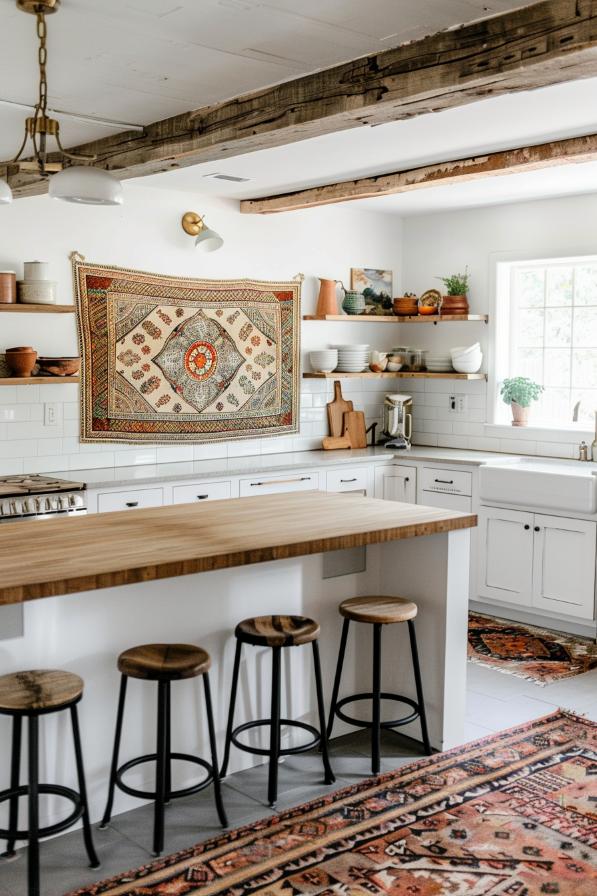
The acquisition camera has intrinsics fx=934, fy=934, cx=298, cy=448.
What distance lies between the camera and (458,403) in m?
7.09

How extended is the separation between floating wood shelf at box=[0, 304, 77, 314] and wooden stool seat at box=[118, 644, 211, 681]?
104 inches

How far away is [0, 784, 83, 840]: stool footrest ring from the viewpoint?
2.76m

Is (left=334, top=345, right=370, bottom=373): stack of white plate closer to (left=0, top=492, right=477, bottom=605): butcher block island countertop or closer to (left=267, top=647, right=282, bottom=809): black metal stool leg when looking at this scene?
(left=0, top=492, right=477, bottom=605): butcher block island countertop

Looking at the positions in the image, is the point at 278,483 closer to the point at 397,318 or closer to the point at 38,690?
the point at 397,318

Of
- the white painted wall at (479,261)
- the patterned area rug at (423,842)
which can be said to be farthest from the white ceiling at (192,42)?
the white painted wall at (479,261)

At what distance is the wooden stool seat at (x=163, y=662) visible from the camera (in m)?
2.96

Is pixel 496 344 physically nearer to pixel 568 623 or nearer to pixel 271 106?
pixel 568 623

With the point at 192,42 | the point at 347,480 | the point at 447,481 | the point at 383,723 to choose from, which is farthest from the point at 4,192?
A: the point at 447,481

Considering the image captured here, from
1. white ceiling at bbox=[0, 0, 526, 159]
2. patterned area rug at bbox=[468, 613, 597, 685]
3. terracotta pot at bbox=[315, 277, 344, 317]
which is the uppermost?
white ceiling at bbox=[0, 0, 526, 159]

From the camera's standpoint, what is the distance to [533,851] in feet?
10.1

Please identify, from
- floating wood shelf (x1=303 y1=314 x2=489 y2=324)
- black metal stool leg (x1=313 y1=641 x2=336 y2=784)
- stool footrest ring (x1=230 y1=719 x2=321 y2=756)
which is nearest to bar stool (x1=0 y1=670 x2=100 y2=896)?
stool footrest ring (x1=230 y1=719 x2=321 y2=756)

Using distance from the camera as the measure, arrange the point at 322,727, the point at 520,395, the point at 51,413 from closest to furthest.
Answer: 1. the point at 322,727
2. the point at 51,413
3. the point at 520,395

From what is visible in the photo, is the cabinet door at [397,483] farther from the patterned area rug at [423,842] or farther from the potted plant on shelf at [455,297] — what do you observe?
the patterned area rug at [423,842]

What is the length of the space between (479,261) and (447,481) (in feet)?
5.63
